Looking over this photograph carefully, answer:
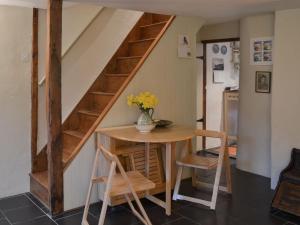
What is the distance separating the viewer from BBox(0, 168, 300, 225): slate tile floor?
3105mm

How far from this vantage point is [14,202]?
358 cm

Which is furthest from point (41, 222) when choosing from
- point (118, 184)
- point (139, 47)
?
point (139, 47)

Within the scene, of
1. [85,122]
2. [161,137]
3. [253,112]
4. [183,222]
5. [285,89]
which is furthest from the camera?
[253,112]

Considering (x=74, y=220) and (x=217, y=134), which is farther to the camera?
(x=217, y=134)

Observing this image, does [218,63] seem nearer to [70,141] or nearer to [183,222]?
[70,141]

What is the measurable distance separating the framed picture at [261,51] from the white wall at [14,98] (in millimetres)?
2870

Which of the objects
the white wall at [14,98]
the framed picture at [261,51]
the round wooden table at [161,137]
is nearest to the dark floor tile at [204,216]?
the round wooden table at [161,137]

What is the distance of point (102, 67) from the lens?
4.53 meters

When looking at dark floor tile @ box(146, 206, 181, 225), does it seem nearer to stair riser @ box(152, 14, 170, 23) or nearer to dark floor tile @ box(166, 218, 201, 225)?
dark floor tile @ box(166, 218, 201, 225)

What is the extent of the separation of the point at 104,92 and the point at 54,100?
1363 mm

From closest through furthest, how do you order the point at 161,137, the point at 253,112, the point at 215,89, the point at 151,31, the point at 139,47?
1. the point at 161,137
2. the point at 253,112
3. the point at 139,47
4. the point at 151,31
5. the point at 215,89

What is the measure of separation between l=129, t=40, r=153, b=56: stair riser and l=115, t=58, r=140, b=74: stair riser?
19 centimetres

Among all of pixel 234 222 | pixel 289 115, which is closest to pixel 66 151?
pixel 234 222

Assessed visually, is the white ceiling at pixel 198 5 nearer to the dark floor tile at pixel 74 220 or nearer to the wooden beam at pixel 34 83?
the wooden beam at pixel 34 83
